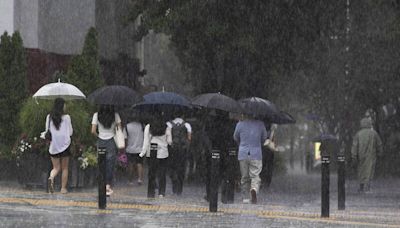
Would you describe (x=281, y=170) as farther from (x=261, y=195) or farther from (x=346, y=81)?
(x=261, y=195)

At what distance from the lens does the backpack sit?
19.7 metres

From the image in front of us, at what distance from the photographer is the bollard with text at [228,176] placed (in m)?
17.8

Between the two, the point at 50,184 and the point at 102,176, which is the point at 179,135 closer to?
the point at 50,184

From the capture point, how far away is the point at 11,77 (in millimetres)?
23500

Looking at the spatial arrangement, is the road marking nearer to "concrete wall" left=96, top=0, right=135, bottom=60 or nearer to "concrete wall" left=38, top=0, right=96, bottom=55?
"concrete wall" left=38, top=0, right=96, bottom=55

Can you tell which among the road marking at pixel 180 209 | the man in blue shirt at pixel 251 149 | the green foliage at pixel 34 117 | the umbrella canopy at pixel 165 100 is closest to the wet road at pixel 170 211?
the road marking at pixel 180 209

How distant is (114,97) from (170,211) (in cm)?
479

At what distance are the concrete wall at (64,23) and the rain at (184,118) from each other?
40 millimetres

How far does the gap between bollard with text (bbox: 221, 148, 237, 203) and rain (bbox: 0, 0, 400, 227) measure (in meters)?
0.03

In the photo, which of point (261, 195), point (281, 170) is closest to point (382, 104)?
point (281, 170)

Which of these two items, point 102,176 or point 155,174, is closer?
point 102,176

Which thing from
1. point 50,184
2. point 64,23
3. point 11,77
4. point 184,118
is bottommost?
point 50,184

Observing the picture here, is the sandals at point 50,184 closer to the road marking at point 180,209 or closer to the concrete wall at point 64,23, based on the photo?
the road marking at point 180,209

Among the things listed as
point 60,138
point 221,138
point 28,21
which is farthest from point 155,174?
point 28,21
